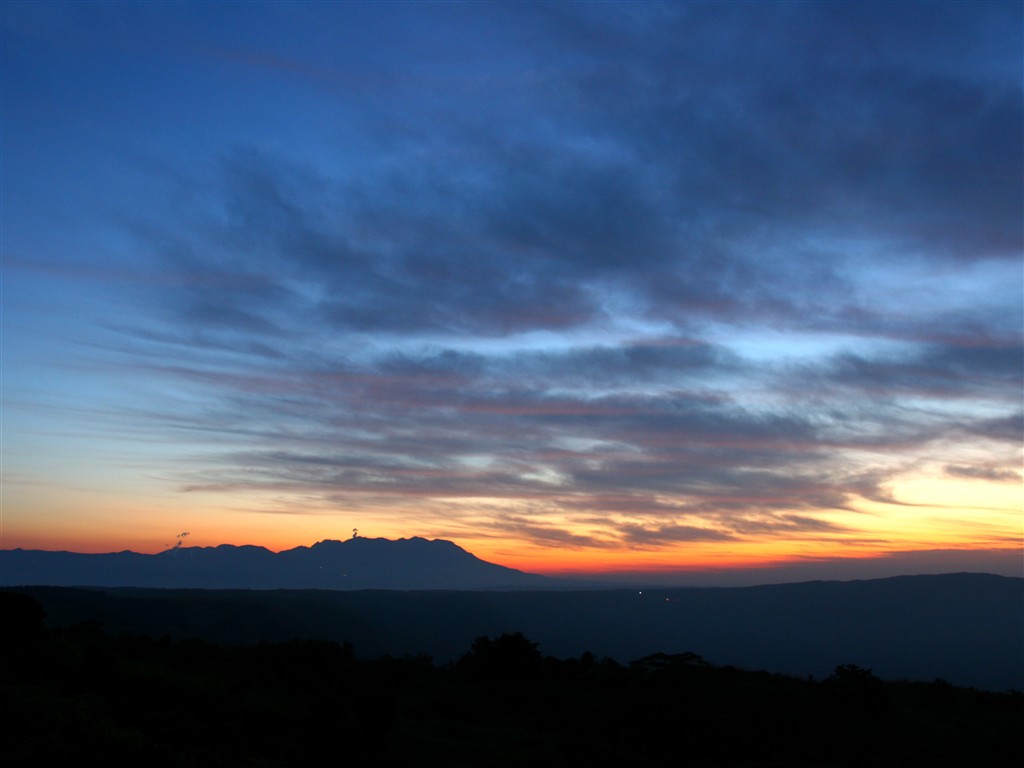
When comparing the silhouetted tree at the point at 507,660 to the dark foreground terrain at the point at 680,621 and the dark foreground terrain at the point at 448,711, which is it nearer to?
the dark foreground terrain at the point at 448,711

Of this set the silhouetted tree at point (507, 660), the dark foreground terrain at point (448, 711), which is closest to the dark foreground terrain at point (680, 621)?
the dark foreground terrain at point (448, 711)

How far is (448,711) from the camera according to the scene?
956 inches

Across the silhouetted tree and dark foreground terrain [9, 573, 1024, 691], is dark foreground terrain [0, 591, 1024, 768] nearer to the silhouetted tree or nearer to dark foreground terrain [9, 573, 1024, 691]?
the silhouetted tree

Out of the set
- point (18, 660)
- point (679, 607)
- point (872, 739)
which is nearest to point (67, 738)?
point (18, 660)

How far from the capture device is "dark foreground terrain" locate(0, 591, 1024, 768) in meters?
16.8

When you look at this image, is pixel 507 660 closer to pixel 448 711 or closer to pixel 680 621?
pixel 448 711

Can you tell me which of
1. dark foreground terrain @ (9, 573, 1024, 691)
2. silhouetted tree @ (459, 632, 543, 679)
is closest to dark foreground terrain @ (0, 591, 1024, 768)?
silhouetted tree @ (459, 632, 543, 679)

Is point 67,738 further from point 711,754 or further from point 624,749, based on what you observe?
point 711,754

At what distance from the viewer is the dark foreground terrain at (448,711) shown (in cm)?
1684

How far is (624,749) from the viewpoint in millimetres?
20438

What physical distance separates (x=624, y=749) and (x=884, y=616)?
136813mm

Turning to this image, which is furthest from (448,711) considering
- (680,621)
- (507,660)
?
(680,621)

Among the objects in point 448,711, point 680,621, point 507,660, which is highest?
point 507,660

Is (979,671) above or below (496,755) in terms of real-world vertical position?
below
